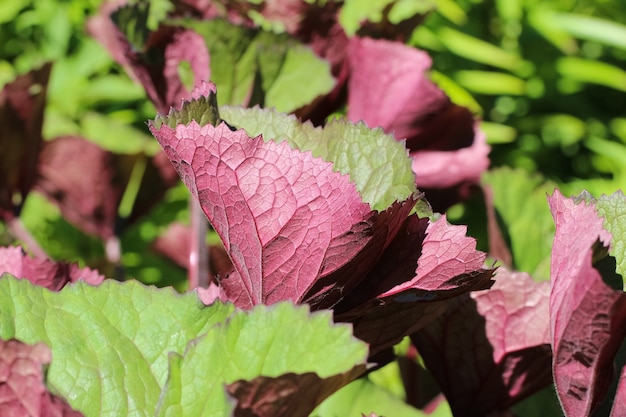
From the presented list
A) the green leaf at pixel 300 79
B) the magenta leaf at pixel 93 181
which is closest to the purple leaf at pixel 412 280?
the green leaf at pixel 300 79

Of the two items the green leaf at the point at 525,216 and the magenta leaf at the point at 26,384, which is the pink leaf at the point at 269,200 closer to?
the magenta leaf at the point at 26,384

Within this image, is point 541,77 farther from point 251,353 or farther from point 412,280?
point 251,353

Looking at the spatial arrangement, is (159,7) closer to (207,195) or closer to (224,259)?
(224,259)

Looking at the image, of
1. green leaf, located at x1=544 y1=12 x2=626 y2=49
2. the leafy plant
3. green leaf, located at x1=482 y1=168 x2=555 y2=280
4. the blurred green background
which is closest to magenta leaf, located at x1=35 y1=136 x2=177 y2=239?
the leafy plant

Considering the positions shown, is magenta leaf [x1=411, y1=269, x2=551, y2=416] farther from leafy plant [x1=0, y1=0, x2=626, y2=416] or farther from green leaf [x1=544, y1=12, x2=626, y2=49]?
green leaf [x1=544, y1=12, x2=626, y2=49]

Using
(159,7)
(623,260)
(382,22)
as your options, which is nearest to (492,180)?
(382,22)
